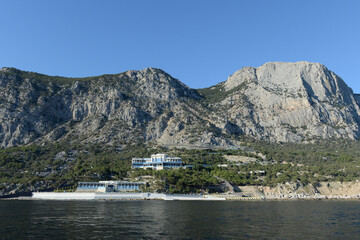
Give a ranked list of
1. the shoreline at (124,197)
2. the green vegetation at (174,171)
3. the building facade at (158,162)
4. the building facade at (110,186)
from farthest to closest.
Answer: the building facade at (158,162)
the green vegetation at (174,171)
the building facade at (110,186)
the shoreline at (124,197)

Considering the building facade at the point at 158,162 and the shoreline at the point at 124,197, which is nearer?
the shoreline at the point at 124,197

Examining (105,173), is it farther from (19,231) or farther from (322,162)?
(322,162)

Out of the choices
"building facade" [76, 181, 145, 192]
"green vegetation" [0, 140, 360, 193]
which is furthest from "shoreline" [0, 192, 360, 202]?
"green vegetation" [0, 140, 360, 193]

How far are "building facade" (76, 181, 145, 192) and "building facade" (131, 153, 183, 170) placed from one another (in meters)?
32.8

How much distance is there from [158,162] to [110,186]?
42.5 m

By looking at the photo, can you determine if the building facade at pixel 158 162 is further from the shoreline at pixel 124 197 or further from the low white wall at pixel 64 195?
the low white wall at pixel 64 195

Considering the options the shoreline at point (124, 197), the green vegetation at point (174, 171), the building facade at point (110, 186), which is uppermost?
the green vegetation at point (174, 171)

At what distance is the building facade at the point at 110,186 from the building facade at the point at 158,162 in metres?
32.8

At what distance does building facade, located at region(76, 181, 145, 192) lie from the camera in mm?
137762

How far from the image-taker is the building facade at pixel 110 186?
452 ft

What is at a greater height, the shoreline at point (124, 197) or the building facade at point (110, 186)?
the building facade at point (110, 186)

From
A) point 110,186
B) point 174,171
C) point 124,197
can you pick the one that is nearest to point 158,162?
point 174,171

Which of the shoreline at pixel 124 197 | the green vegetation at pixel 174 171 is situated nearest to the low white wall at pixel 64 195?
the shoreline at pixel 124 197

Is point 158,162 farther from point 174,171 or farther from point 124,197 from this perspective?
point 124,197
